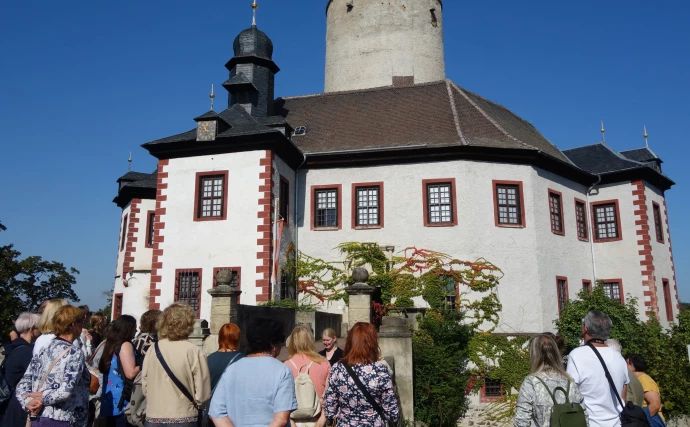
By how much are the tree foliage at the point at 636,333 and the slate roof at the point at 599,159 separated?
5.12m

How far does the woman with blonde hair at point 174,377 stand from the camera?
454 cm

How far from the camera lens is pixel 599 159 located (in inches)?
904

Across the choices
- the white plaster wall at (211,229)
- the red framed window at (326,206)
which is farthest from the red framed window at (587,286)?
the white plaster wall at (211,229)

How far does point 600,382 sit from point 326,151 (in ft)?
51.8

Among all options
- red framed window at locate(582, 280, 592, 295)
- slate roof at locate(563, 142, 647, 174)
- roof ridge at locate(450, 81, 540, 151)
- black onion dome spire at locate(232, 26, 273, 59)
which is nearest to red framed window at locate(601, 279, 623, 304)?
red framed window at locate(582, 280, 592, 295)

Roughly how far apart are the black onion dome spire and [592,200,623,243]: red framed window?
13961mm

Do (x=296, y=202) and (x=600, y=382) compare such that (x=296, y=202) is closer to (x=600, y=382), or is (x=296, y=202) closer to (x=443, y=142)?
(x=443, y=142)

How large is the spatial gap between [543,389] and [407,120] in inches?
680

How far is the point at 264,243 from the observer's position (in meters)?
16.7

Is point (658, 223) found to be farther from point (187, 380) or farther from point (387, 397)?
point (187, 380)

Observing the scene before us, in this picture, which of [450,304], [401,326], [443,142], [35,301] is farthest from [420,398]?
[35,301]

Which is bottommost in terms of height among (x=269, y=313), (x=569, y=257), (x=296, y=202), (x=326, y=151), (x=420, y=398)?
(x=420, y=398)

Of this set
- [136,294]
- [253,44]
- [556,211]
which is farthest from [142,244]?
[556,211]

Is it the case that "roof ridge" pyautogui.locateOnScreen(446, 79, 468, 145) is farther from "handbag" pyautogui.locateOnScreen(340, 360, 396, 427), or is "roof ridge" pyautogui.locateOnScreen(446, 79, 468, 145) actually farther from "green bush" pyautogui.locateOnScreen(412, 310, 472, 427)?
"handbag" pyautogui.locateOnScreen(340, 360, 396, 427)
